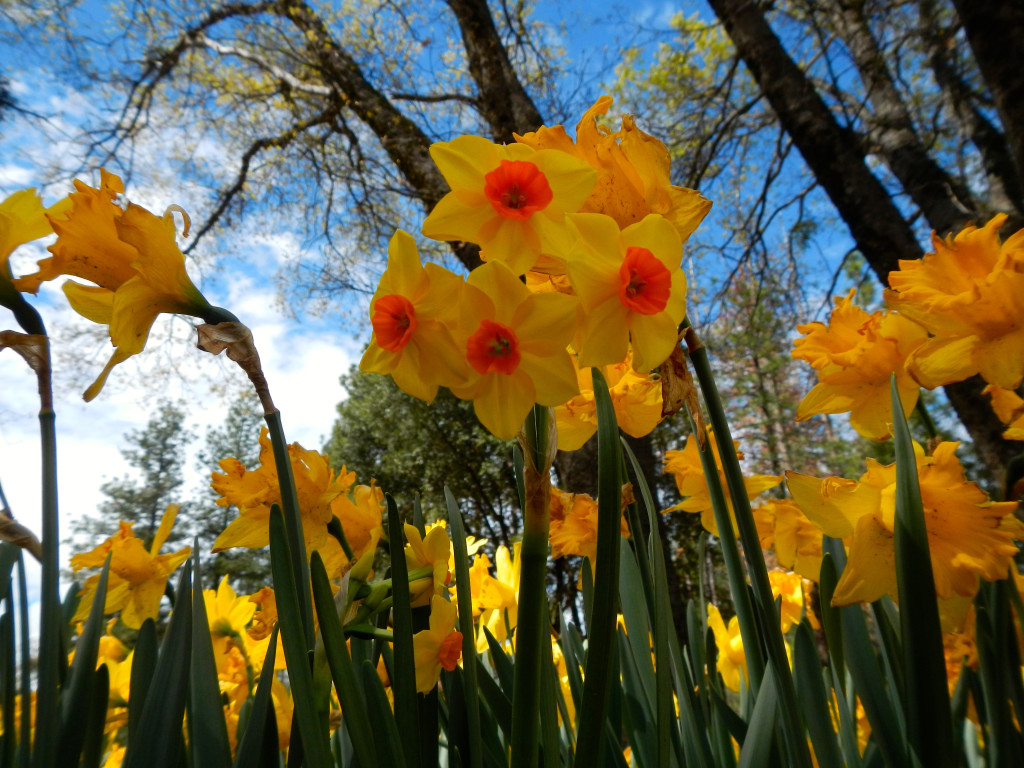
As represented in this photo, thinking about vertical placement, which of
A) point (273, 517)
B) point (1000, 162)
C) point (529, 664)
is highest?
point (1000, 162)

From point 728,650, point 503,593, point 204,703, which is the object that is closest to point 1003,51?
point 728,650

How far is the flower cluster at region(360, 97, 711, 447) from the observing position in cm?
39

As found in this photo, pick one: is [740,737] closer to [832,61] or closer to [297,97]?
[832,61]

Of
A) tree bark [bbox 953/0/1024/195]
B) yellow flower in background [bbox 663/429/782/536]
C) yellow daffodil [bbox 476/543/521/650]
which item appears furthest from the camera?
tree bark [bbox 953/0/1024/195]

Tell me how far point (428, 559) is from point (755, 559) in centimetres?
33

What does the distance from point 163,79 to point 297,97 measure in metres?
1.29

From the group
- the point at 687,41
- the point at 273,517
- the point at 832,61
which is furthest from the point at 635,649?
the point at 687,41

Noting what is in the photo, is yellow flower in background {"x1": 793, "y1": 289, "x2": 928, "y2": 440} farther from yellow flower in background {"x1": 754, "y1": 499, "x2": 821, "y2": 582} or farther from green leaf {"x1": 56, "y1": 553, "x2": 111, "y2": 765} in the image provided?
green leaf {"x1": 56, "y1": 553, "x2": 111, "y2": 765}

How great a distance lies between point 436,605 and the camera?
0.59 metres

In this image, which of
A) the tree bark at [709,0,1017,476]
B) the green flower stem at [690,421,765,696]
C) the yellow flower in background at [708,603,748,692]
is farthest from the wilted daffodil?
the tree bark at [709,0,1017,476]

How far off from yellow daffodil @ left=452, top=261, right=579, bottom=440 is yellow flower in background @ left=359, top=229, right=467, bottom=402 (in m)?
0.02

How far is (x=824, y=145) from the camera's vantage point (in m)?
3.85

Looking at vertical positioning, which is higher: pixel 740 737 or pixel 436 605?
pixel 436 605

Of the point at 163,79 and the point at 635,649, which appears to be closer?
the point at 635,649
